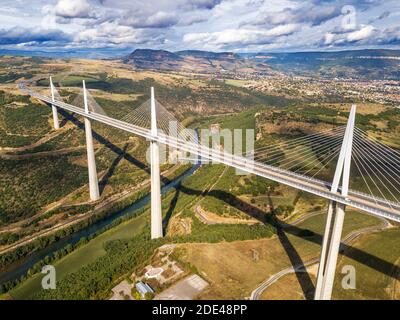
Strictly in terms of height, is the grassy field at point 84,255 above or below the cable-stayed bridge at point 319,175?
below

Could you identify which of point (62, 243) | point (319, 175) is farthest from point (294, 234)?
point (62, 243)

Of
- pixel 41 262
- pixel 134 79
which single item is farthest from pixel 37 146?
pixel 134 79

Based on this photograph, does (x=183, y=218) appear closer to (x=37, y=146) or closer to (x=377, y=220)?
(x=377, y=220)

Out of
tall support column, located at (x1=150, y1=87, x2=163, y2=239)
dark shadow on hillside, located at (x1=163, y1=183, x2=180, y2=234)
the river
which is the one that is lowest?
the river

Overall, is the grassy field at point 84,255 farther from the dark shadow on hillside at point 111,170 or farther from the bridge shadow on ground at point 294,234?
the dark shadow on hillside at point 111,170

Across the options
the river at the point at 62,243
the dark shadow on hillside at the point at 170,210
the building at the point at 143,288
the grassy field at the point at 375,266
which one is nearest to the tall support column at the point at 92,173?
the river at the point at 62,243

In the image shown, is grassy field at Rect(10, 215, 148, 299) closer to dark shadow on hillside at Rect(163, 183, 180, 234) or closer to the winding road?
dark shadow on hillside at Rect(163, 183, 180, 234)

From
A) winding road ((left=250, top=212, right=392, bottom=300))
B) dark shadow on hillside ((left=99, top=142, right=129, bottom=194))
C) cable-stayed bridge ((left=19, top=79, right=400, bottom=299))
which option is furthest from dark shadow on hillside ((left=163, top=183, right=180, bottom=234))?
winding road ((left=250, top=212, right=392, bottom=300))

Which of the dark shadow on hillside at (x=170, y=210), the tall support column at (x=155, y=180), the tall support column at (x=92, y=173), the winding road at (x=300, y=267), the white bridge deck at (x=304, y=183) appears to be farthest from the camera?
the tall support column at (x=92, y=173)

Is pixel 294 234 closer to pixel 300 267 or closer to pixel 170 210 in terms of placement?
pixel 300 267
